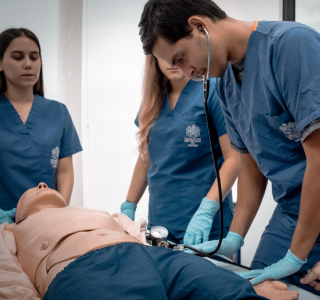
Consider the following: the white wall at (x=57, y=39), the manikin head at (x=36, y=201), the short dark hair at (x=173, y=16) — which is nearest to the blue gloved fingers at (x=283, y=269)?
the short dark hair at (x=173, y=16)

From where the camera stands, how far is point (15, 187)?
65.7 inches

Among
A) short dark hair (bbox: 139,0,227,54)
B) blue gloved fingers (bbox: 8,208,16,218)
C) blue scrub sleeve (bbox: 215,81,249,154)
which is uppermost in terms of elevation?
short dark hair (bbox: 139,0,227,54)

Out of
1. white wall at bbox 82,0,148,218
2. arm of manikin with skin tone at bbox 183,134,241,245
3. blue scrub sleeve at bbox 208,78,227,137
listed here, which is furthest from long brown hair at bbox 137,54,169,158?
white wall at bbox 82,0,148,218

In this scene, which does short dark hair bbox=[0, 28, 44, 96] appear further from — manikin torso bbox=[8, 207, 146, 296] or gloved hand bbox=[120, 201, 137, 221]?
gloved hand bbox=[120, 201, 137, 221]

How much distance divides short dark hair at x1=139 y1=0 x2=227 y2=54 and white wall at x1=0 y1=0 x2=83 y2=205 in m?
0.84

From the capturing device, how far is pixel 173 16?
1.01 m

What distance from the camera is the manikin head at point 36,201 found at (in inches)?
60.0

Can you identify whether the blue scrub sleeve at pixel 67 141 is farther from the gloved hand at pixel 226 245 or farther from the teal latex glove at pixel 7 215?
the gloved hand at pixel 226 245

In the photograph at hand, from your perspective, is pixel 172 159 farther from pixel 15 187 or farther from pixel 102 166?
pixel 102 166

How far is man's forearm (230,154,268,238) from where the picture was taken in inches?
51.8

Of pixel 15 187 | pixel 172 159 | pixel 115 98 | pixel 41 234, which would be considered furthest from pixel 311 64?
pixel 115 98

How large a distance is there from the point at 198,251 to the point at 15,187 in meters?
0.99

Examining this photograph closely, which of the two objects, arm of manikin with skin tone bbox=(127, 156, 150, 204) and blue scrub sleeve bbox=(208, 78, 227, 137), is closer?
blue scrub sleeve bbox=(208, 78, 227, 137)

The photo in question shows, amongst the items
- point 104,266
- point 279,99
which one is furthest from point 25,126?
point 279,99
